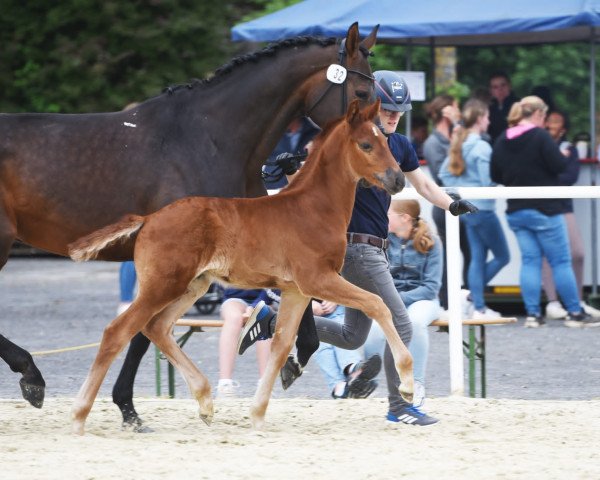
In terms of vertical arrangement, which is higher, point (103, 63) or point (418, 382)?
point (103, 63)

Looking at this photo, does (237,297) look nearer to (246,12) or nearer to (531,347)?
(531,347)

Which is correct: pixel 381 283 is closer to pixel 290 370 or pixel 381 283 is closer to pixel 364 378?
pixel 290 370

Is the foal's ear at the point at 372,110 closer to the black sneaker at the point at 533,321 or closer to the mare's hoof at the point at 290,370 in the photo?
the mare's hoof at the point at 290,370

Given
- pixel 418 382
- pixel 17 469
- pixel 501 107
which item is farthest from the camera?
pixel 501 107

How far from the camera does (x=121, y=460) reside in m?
5.99

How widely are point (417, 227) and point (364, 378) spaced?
51.3 inches

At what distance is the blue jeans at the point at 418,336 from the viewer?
7996mm

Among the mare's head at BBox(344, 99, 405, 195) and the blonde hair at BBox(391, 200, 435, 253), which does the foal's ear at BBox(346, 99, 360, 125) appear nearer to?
the mare's head at BBox(344, 99, 405, 195)

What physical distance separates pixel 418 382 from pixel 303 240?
165 centimetres

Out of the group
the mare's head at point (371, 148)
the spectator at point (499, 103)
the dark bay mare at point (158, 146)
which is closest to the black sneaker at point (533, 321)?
the spectator at point (499, 103)

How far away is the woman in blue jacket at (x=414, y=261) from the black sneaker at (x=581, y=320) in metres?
3.88

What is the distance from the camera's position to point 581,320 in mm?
12383

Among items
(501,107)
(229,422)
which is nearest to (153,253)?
(229,422)

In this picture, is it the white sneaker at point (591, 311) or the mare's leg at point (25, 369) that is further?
the white sneaker at point (591, 311)
